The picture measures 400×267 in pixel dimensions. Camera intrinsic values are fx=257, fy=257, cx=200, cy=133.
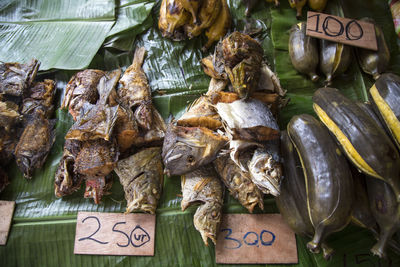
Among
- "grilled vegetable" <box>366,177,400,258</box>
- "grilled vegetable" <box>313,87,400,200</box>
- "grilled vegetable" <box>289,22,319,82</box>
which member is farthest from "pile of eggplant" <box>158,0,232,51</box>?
"grilled vegetable" <box>366,177,400,258</box>

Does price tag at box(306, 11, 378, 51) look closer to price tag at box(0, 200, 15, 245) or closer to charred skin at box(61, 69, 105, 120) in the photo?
charred skin at box(61, 69, 105, 120)

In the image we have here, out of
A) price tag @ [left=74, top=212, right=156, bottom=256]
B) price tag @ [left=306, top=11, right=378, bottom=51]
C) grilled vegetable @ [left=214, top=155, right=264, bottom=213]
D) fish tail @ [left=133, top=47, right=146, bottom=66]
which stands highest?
fish tail @ [left=133, top=47, right=146, bottom=66]

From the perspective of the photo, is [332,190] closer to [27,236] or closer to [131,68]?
[131,68]

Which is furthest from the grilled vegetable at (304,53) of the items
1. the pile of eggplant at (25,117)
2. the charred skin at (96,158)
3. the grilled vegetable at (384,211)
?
the pile of eggplant at (25,117)

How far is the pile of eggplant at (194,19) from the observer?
1.98m

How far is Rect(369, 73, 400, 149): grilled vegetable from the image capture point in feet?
4.00

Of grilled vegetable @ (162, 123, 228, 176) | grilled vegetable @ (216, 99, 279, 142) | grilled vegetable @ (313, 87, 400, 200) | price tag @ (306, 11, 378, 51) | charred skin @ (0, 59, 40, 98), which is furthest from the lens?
charred skin @ (0, 59, 40, 98)

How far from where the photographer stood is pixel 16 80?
201 cm

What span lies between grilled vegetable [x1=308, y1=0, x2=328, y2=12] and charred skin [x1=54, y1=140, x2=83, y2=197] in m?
2.18

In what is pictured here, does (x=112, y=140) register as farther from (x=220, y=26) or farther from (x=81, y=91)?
(x=220, y=26)

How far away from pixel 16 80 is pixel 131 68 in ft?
2.95

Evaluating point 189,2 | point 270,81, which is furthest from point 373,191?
point 189,2

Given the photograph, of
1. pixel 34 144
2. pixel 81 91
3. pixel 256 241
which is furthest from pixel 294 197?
pixel 34 144

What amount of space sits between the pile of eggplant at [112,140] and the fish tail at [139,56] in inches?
7.2
